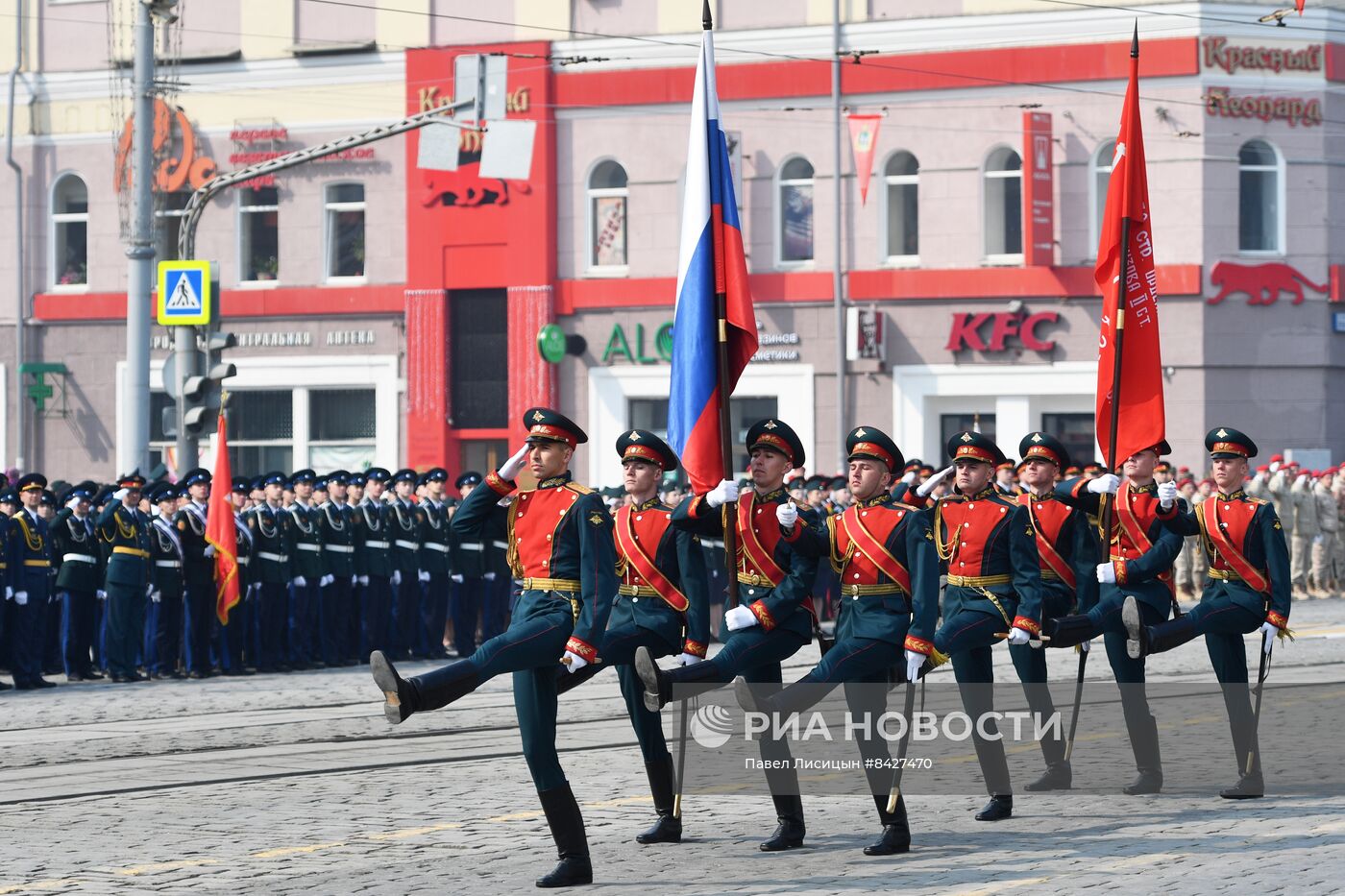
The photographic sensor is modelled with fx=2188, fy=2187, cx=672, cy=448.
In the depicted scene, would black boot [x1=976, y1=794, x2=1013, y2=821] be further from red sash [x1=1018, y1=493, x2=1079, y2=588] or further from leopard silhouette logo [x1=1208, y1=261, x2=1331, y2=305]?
leopard silhouette logo [x1=1208, y1=261, x2=1331, y2=305]

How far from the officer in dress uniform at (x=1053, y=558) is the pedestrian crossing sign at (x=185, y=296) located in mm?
12015

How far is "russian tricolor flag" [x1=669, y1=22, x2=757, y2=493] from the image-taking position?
416 inches

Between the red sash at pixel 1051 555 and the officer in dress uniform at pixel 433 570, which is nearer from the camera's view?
the red sash at pixel 1051 555

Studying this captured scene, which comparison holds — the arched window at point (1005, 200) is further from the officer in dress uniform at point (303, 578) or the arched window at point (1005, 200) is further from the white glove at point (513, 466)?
the white glove at point (513, 466)

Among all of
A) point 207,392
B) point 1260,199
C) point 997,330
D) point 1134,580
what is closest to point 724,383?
point 1134,580

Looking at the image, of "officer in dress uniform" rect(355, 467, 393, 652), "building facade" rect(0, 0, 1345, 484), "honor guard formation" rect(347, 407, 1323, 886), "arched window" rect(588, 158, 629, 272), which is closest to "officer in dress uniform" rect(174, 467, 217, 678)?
"officer in dress uniform" rect(355, 467, 393, 652)

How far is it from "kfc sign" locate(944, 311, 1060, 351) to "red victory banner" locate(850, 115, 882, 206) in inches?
108

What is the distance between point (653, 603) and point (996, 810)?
2.01 metres

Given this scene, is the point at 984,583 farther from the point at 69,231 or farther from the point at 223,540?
the point at 69,231

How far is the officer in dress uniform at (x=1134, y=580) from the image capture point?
37.9 feet

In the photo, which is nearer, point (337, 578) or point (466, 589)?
point (337, 578)

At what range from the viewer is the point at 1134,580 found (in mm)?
11656

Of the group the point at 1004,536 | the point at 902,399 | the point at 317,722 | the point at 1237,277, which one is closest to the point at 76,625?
the point at 317,722

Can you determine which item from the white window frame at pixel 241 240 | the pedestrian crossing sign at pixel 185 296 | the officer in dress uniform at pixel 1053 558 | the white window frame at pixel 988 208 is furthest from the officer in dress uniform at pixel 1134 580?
the white window frame at pixel 241 240
